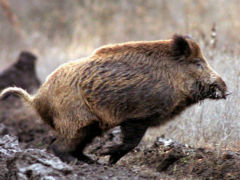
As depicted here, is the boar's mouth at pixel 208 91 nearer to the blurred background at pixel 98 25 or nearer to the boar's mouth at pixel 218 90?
the boar's mouth at pixel 218 90

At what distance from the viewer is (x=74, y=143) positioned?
5.48 m

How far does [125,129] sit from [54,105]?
0.87m

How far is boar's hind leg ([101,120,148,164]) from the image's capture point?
5.29 metres

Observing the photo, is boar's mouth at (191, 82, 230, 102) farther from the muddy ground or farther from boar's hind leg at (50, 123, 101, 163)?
boar's hind leg at (50, 123, 101, 163)

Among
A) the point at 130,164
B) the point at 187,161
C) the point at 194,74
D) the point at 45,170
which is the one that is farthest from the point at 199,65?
the point at 45,170

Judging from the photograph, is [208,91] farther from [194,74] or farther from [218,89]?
[194,74]

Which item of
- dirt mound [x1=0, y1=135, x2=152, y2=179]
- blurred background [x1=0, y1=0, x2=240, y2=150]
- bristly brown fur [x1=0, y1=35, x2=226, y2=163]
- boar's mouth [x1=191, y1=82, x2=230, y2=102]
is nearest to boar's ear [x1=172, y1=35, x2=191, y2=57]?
bristly brown fur [x1=0, y1=35, x2=226, y2=163]

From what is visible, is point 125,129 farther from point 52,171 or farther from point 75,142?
point 52,171

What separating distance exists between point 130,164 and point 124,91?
3.64ft

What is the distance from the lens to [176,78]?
5527 mm

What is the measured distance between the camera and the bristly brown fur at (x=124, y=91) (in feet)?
17.5

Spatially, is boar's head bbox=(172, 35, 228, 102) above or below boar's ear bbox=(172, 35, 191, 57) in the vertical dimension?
below

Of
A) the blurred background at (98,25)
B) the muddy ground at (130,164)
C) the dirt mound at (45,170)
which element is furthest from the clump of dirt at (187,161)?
the blurred background at (98,25)

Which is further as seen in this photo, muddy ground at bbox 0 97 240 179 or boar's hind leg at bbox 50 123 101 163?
boar's hind leg at bbox 50 123 101 163
